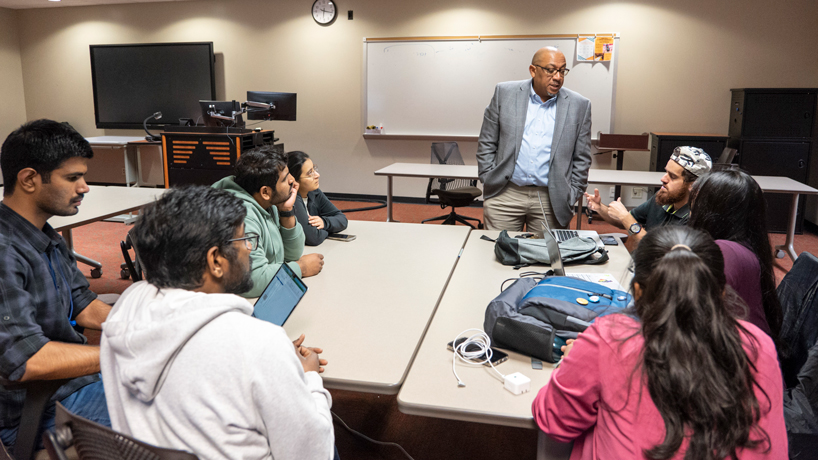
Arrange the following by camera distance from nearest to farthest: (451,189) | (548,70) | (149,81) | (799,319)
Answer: (799,319)
(548,70)
(451,189)
(149,81)

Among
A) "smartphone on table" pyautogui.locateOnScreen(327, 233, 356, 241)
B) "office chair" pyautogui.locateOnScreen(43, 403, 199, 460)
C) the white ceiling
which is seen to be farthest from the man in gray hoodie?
the white ceiling

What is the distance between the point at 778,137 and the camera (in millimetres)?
5289

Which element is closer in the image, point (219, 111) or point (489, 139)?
point (489, 139)

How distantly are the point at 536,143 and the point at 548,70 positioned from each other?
388 millimetres

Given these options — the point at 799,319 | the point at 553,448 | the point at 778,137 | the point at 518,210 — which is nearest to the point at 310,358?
the point at 553,448

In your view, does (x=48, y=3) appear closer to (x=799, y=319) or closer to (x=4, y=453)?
(x=4, y=453)

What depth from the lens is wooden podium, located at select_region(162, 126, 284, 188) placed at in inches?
190

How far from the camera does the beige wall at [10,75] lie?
24.5 feet

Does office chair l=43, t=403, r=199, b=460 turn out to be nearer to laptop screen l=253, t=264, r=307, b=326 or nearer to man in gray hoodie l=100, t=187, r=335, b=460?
man in gray hoodie l=100, t=187, r=335, b=460

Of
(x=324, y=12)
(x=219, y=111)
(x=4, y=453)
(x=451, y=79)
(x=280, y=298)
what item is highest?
(x=324, y=12)

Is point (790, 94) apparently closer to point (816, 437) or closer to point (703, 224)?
point (703, 224)

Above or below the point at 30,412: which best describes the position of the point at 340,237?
above

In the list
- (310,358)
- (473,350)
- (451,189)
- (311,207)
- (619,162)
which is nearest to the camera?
(310,358)

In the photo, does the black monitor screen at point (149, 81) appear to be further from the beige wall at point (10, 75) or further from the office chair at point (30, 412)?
the office chair at point (30, 412)
